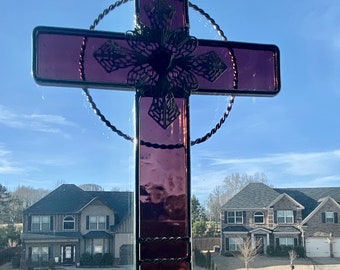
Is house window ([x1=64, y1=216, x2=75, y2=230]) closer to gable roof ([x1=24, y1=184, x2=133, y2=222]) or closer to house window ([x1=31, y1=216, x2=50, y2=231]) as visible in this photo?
gable roof ([x1=24, y1=184, x2=133, y2=222])

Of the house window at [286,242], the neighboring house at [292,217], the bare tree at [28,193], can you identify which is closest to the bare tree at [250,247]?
the neighboring house at [292,217]

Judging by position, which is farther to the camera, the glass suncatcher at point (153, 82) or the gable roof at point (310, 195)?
the gable roof at point (310, 195)

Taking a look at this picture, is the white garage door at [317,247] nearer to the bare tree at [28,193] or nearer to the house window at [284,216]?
the house window at [284,216]

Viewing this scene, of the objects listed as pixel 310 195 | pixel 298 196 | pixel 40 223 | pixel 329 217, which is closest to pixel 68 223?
pixel 40 223

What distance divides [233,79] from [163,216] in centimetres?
20

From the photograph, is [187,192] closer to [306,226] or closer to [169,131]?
[169,131]

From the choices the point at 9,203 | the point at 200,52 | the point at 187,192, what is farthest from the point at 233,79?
the point at 9,203

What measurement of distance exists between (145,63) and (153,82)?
3 centimetres

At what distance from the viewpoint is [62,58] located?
54 centimetres

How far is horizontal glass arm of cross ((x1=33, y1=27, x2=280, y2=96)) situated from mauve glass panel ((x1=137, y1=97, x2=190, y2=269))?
0.04 metres

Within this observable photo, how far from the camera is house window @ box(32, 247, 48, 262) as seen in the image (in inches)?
102

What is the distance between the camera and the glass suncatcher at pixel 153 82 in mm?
533

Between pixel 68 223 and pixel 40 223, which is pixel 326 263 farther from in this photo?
pixel 40 223

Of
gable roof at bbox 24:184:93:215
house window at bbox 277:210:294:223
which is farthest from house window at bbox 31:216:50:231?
house window at bbox 277:210:294:223
